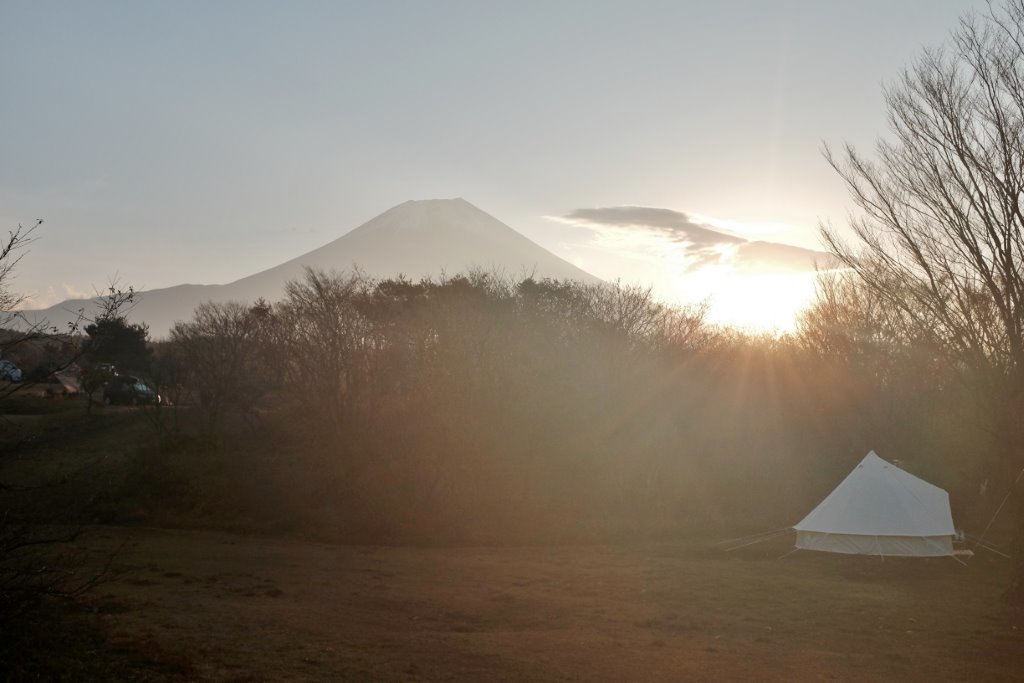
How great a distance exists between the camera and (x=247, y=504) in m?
26.2

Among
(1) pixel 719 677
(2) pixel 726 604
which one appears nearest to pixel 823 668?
(1) pixel 719 677

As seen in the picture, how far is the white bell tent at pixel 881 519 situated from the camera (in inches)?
824

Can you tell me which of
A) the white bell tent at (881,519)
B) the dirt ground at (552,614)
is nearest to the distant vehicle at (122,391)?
the dirt ground at (552,614)

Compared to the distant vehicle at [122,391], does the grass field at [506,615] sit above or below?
below

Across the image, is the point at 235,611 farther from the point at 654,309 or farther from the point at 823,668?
the point at 654,309

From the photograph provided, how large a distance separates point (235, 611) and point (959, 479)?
975 inches

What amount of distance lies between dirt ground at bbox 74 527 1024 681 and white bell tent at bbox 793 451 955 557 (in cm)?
42

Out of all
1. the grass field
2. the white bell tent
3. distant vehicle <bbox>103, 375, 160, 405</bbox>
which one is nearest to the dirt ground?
the grass field

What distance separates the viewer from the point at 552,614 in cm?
1434

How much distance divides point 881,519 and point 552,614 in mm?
10644

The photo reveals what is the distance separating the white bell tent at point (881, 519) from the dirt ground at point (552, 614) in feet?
1.39

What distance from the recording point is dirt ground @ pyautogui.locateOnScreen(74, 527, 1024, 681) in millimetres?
10188

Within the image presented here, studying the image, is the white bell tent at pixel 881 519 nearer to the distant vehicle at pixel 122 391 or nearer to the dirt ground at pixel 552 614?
the dirt ground at pixel 552 614

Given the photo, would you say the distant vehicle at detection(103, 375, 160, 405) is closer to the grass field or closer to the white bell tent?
the grass field
